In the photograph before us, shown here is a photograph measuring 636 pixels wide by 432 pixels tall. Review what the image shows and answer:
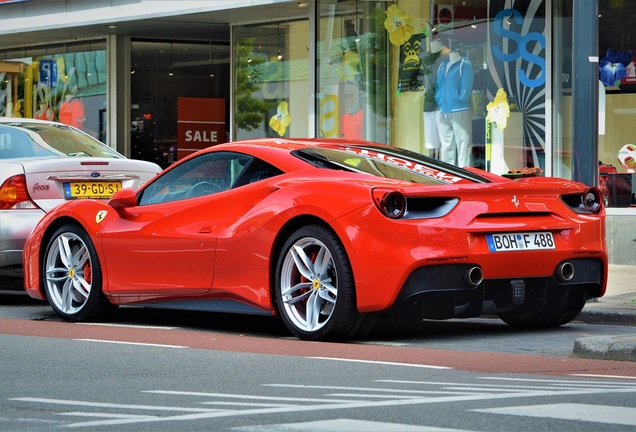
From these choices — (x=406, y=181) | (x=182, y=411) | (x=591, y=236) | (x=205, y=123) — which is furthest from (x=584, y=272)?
(x=205, y=123)

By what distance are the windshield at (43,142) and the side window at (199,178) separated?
8.02 ft

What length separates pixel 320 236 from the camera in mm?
7965

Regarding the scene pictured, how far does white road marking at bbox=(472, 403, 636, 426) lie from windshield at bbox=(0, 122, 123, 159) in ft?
24.3

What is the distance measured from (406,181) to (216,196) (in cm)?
144

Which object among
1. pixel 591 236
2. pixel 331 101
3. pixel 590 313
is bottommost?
pixel 590 313

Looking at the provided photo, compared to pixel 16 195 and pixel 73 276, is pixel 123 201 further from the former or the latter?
pixel 16 195

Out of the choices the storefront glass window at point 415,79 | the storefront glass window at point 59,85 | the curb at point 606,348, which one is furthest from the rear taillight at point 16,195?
the storefront glass window at point 59,85

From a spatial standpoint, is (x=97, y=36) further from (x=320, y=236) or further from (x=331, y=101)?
(x=320, y=236)

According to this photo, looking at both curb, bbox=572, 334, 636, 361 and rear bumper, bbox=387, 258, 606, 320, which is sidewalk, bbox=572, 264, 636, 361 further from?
rear bumper, bbox=387, 258, 606, 320

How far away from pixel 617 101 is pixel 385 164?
27.2ft

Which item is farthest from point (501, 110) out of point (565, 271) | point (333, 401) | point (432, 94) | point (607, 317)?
point (333, 401)

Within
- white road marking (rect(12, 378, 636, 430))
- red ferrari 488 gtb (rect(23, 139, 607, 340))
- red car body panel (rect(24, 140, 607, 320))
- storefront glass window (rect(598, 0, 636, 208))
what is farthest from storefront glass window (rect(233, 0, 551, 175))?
white road marking (rect(12, 378, 636, 430))

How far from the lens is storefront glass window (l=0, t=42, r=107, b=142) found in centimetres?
2444

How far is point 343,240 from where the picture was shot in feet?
25.7
